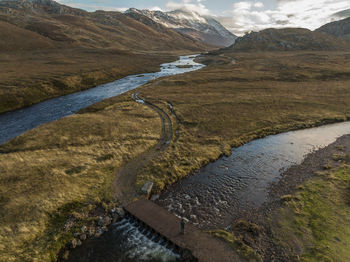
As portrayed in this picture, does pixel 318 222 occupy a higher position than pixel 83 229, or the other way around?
pixel 318 222

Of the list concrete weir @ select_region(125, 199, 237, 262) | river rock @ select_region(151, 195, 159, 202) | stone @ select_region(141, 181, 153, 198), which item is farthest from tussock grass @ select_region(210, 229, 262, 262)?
stone @ select_region(141, 181, 153, 198)

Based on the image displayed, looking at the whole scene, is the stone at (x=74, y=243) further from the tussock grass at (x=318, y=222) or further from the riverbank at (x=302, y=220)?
the tussock grass at (x=318, y=222)

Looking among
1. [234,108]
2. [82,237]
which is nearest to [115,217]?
[82,237]

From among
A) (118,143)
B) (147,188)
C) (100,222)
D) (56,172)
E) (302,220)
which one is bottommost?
(100,222)

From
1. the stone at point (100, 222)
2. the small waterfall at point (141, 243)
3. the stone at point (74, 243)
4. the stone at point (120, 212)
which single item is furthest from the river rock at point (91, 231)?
the stone at point (120, 212)

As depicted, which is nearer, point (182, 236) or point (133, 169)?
point (182, 236)

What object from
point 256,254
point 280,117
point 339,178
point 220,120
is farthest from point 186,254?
point 280,117

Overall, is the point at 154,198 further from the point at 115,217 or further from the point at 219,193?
the point at 219,193
